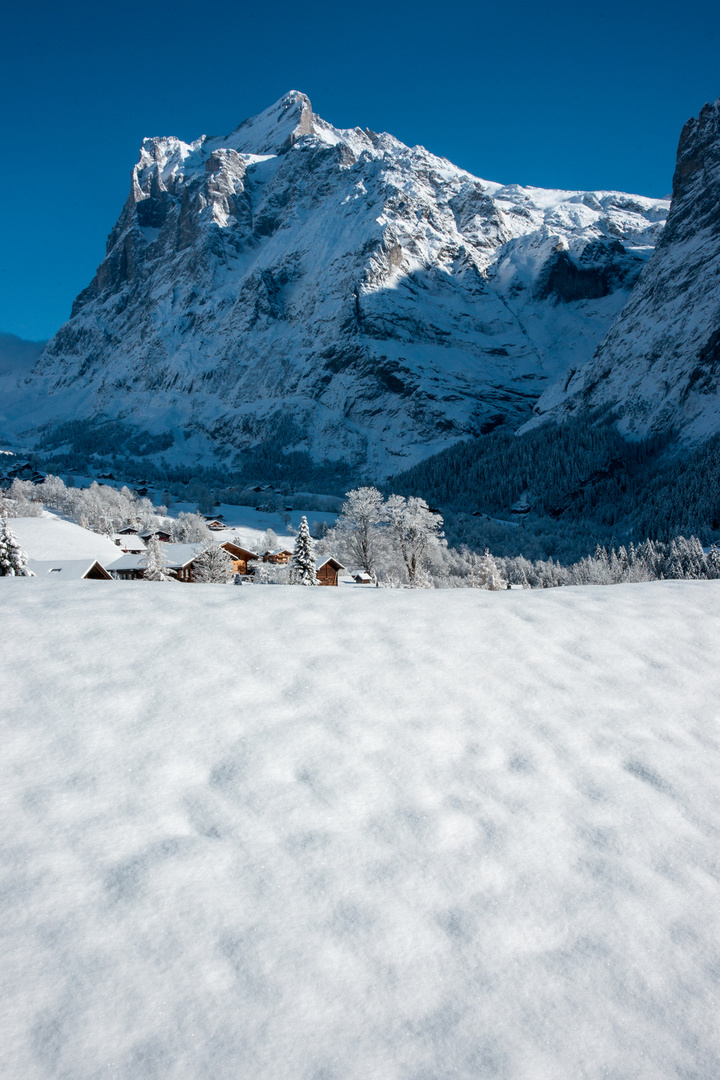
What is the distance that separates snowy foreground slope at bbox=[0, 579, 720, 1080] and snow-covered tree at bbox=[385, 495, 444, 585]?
2956cm

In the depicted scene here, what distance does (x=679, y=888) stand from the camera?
356 centimetres

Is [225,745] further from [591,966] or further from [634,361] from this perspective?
[634,361]

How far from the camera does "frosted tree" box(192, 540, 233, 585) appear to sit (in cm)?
3706

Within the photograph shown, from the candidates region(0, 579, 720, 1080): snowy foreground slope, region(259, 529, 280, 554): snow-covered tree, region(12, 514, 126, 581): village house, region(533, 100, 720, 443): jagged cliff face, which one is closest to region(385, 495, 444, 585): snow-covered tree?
region(12, 514, 126, 581): village house

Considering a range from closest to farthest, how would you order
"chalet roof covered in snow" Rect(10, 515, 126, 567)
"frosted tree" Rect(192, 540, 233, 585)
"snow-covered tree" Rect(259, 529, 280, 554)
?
1. "frosted tree" Rect(192, 540, 233, 585)
2. "chalet roof covered in snow" Rect(10, 515, 126, 567)
3. "snow-covered tree" Rect(259, 529, 280, 554)

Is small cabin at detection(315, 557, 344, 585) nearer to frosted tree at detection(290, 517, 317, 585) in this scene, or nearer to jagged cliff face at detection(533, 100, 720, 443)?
frosted tree at detection(290, 517, 317, 585)

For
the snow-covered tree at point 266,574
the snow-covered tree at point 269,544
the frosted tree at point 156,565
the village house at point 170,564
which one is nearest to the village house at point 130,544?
the snow-covered tree at point 269,544

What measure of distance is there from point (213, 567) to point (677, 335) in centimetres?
15307

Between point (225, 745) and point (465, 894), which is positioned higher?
point (225, 745)

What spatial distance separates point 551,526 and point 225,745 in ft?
351

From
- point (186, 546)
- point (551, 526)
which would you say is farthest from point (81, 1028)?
point (551, 526)

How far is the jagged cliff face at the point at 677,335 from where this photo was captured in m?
133

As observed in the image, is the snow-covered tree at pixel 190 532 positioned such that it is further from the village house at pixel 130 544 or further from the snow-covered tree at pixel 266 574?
the snow-covered tree at pixel 266 574

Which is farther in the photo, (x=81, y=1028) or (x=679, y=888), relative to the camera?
(x=679, y=888)
